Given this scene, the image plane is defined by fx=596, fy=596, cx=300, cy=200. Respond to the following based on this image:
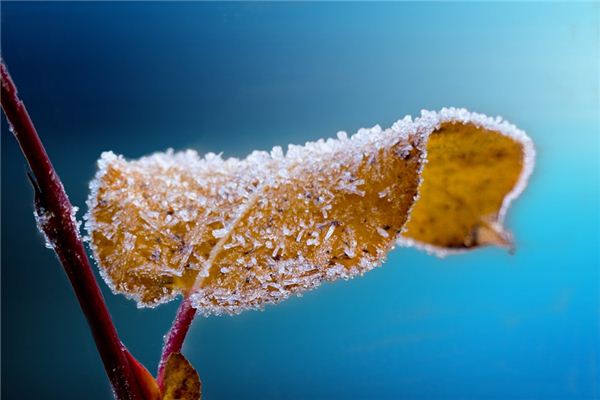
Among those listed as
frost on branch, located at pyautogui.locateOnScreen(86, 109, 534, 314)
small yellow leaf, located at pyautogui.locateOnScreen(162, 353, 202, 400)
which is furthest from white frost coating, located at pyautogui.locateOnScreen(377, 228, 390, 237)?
small yellow leaf, located at pyautogui.locateOnScreen(162, 353, 202, 400)

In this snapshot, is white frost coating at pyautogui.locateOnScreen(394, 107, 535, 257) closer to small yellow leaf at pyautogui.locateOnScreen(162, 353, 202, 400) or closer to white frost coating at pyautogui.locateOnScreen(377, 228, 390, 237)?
A: white frost coating at pyautogui.locateOnScreen(377, 228, 390, 237)

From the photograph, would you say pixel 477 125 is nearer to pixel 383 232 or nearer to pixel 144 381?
pixel 383 232

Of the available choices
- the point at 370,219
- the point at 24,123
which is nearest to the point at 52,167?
the point at 24,123

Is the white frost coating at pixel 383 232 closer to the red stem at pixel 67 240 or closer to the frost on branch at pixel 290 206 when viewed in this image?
the frost on branch at pixel 290 206

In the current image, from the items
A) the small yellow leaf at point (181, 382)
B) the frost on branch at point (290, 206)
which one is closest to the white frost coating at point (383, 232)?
the frost on branch at point (290, 206)

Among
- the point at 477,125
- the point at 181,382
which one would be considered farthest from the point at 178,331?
the point at 477,125
